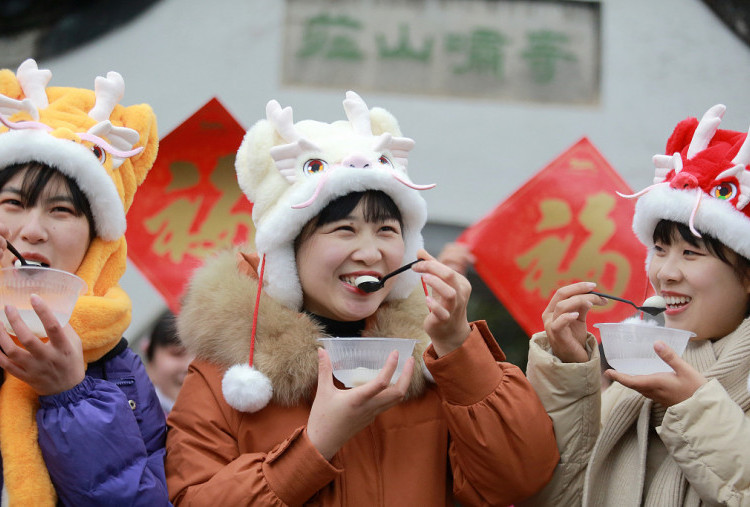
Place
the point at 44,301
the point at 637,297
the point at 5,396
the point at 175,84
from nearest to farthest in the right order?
the point at 44,301
the point at 5,396
the point at 637,297
the point at 175,84

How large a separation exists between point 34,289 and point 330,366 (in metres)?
0.76

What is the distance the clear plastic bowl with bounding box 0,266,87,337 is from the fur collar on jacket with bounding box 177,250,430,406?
0.44m

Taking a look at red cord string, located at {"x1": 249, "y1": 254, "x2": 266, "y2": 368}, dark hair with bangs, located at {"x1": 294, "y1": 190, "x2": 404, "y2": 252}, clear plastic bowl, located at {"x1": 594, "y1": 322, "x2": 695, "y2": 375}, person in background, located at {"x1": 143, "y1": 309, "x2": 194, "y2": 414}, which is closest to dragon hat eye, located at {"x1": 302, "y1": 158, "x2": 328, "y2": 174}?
dark hair with bangs, located at {"x1": 294, "y1": 190, "x2": 404, "y2": 252}

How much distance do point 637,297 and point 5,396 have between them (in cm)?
244

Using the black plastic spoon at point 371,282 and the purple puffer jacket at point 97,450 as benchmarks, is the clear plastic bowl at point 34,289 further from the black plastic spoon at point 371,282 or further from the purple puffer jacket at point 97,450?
the black plastic spoon at point 371,282

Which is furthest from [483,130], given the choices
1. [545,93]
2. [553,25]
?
[553,25]

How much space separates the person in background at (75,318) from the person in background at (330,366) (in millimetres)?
171

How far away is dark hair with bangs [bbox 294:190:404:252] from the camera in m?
2.38

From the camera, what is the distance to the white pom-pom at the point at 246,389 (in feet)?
7.09

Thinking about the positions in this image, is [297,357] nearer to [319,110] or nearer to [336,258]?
[336,258]

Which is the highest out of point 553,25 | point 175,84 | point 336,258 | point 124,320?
point 553,25

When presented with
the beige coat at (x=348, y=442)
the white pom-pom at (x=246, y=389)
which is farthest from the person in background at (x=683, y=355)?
the white pom-pom at (x=246, y=389)

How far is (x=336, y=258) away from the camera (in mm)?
2326

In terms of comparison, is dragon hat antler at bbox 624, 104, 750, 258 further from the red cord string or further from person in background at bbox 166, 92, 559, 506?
the red cord string
